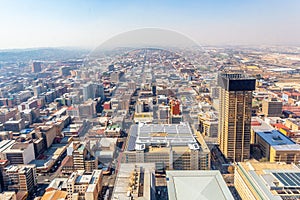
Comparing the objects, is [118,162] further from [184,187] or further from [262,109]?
[262,109]

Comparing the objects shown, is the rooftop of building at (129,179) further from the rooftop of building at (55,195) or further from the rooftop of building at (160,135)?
the rooftop of building at (55,195)

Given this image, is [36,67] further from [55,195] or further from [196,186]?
[196,186]

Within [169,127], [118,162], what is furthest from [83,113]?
[169,127]

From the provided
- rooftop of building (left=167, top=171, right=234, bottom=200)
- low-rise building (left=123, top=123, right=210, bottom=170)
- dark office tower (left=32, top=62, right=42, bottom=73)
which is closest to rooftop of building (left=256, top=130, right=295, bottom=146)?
low-rise building (left=123, top=123, right=210, bottom=170)

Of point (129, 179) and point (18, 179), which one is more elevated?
point (129, 179)

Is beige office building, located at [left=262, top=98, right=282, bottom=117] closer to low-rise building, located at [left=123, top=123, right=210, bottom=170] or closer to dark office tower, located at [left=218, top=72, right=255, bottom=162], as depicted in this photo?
dark office tower, located at [left=218, top=72, right=255, bottom=162]

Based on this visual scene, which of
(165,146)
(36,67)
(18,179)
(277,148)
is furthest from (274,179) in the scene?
(36,67)
